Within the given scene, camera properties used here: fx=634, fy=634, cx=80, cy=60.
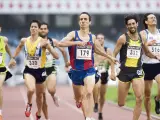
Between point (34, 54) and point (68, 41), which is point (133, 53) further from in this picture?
point (34, 54)

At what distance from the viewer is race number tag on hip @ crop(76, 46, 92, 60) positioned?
12.7 metres

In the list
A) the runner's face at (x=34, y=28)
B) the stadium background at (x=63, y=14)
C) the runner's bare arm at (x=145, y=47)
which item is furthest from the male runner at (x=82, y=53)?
the stadium background at (x=63, y=14)

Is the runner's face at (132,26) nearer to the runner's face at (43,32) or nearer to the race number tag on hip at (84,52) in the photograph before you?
the race number tag on hip at (84,52)

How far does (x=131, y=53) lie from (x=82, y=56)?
99 centimetres

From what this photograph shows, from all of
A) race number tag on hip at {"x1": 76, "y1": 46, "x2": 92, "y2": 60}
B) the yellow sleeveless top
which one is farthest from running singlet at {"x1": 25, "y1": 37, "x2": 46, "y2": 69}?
the yellow sleeveless top

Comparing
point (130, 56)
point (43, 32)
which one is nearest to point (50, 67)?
point (43, 32)

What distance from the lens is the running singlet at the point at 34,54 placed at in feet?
45.0

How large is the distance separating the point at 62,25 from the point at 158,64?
38227mm

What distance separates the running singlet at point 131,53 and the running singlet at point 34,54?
1971 mm

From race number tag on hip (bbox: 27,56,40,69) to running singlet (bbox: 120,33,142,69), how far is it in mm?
2027

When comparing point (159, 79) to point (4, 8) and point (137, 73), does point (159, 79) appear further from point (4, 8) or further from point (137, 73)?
point (4, 8)

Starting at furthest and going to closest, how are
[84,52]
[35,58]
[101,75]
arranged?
[101,75], [35,58], [84,52]

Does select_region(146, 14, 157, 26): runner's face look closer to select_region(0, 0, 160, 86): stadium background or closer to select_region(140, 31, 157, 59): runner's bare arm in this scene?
select_region(140, 31, 157, 59): runner's bare arm

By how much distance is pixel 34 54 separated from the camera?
13.7 m
